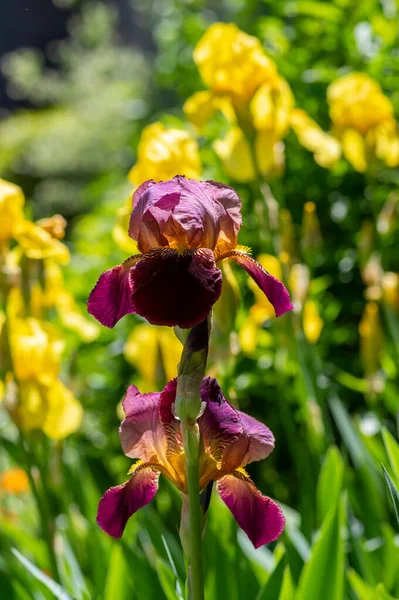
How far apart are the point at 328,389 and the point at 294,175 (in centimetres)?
82

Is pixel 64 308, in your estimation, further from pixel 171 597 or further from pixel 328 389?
pixel 171 597

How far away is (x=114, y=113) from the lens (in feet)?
29.6

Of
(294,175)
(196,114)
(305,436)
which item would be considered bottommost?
(305,436)

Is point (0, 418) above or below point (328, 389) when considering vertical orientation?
below

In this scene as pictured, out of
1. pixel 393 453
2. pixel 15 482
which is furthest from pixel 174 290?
pixel 15 482

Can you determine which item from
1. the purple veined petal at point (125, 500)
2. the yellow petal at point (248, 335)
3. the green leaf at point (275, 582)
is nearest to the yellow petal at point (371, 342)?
the yellow petal at point (248, 335)

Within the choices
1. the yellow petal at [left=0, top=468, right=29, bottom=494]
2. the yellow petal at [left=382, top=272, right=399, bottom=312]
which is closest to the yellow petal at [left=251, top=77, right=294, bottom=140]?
the yellow petal at [left=382, top=272, right=399, bottom=312]

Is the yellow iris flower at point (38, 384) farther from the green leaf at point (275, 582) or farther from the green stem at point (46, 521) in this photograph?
the green leaf at point (275, 582)

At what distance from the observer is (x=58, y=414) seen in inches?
63.0

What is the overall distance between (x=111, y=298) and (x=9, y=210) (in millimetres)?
827

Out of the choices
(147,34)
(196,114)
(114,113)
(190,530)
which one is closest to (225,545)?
(190,530)

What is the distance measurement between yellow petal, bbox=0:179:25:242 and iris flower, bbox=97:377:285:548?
81cm

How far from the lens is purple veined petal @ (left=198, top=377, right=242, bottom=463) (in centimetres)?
83

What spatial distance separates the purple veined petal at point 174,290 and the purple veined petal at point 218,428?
5.7 inches
